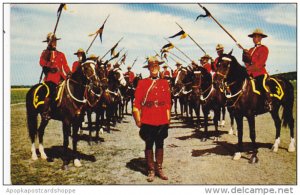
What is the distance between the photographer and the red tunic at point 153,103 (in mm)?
6473

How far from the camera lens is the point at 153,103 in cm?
650

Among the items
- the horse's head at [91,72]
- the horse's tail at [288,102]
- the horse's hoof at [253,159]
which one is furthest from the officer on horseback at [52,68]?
the horse's tail at [288,102]

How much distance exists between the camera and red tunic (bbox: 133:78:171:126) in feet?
21.2

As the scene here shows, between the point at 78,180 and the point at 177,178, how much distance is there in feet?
6.83

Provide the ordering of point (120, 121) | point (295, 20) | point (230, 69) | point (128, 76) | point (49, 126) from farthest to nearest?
point (128, 76), point (120, 121), point (49, 126), point (295, 20), point (230, 69)

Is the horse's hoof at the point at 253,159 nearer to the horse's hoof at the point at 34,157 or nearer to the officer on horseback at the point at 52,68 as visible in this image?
the officer on horseback at the point at 52,68

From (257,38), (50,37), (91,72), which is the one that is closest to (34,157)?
(91,72)

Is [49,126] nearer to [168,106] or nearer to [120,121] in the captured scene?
[120,121]

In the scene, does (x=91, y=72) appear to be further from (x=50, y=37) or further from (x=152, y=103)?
(x=152, y=103)

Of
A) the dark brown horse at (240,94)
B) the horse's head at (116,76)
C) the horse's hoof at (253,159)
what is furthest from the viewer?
the horse's head at (116,76)

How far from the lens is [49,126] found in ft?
48.1

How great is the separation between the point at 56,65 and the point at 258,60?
510cm

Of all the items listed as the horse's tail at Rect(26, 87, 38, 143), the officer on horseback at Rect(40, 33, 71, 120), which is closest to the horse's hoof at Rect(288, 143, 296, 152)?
the officer on horseback at Rect(40, 33, 71, 120)
